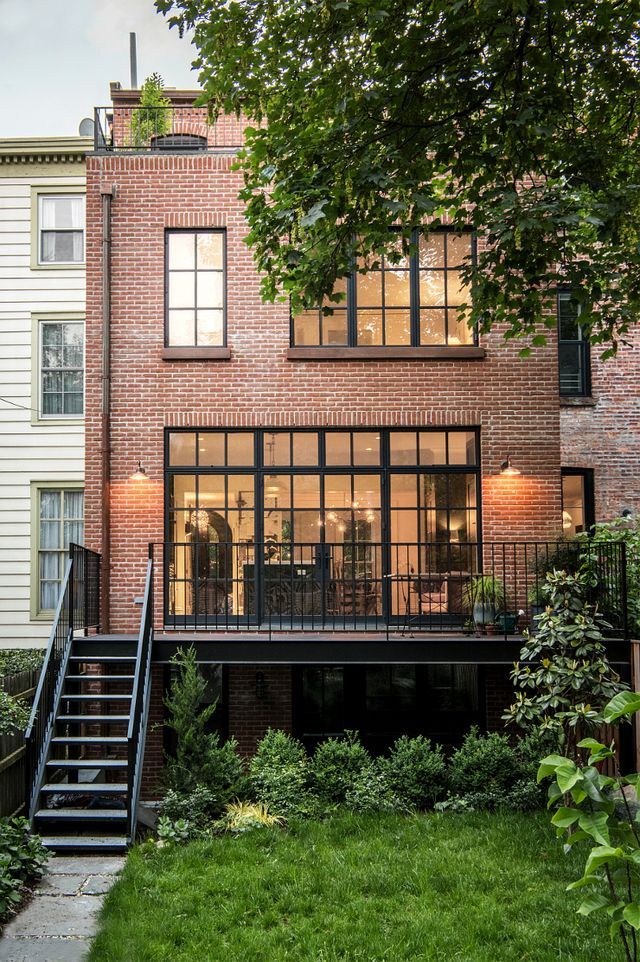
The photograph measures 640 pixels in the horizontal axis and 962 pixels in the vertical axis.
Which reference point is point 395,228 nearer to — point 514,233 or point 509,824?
point 514,233

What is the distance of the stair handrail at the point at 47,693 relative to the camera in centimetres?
813

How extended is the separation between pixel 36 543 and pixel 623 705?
505 inches

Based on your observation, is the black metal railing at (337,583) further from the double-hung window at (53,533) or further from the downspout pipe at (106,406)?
the double-hung window at (53,533)

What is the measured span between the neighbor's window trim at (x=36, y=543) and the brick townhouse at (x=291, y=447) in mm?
3538

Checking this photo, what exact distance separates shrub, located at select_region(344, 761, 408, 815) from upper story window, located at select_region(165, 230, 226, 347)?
5842mm

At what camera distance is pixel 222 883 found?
A: 22.3 ft

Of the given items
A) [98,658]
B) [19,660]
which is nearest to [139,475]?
[98,658]

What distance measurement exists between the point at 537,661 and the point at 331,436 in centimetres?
390

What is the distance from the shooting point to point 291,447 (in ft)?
36.9

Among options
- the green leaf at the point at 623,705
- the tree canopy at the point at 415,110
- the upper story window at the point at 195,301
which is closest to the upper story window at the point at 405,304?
the upper story window at the point at 195,301

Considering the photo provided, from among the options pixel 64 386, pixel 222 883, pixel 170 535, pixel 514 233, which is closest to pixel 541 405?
pixel 514 233

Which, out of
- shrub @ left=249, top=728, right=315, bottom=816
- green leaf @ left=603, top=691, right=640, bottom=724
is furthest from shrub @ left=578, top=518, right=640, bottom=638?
green leaf @ left=603, top=691, right=640, bottom=724

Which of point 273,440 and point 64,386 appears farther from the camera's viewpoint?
point 64,386

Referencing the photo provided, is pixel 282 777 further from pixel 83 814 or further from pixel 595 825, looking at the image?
pixel 595 825
